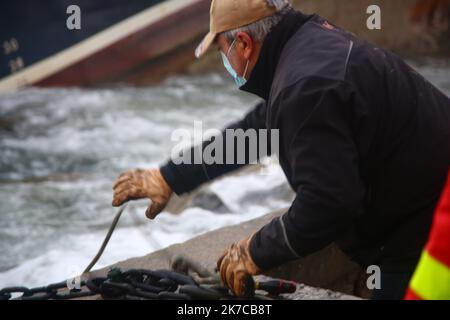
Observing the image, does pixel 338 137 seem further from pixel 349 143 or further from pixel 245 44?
pixel 245 44

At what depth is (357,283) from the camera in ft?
12.2

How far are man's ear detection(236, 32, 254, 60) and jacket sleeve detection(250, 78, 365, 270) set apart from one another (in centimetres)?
35

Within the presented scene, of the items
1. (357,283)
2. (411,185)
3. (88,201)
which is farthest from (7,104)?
(411,185)

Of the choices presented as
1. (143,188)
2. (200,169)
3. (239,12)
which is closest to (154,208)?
(143,188)

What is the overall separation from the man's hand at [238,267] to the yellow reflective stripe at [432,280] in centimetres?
90

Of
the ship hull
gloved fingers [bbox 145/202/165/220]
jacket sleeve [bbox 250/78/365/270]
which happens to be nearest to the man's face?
jacket sleeve [bbox 250/78/365/270]

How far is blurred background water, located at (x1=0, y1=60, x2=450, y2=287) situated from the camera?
5.22 metres

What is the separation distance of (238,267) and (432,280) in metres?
1.02

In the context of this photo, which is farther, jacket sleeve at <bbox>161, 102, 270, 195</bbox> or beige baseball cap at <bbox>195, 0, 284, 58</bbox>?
jacket sleeve at <bbox>161, 102, 270, 195</bbox>

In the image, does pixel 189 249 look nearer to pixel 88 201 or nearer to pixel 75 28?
pixel 88 201

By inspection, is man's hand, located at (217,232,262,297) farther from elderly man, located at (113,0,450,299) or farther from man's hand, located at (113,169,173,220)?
man's hand, located at (113,169,173,220)

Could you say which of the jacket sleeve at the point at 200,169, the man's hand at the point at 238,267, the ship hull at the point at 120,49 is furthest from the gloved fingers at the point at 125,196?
the ship hull at the point at 120,49

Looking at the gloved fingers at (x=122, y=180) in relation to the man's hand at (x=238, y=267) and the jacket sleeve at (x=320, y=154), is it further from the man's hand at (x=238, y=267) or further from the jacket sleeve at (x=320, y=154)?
the jacket sleeve at (x=320, y=154)

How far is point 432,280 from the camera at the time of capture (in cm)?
156
